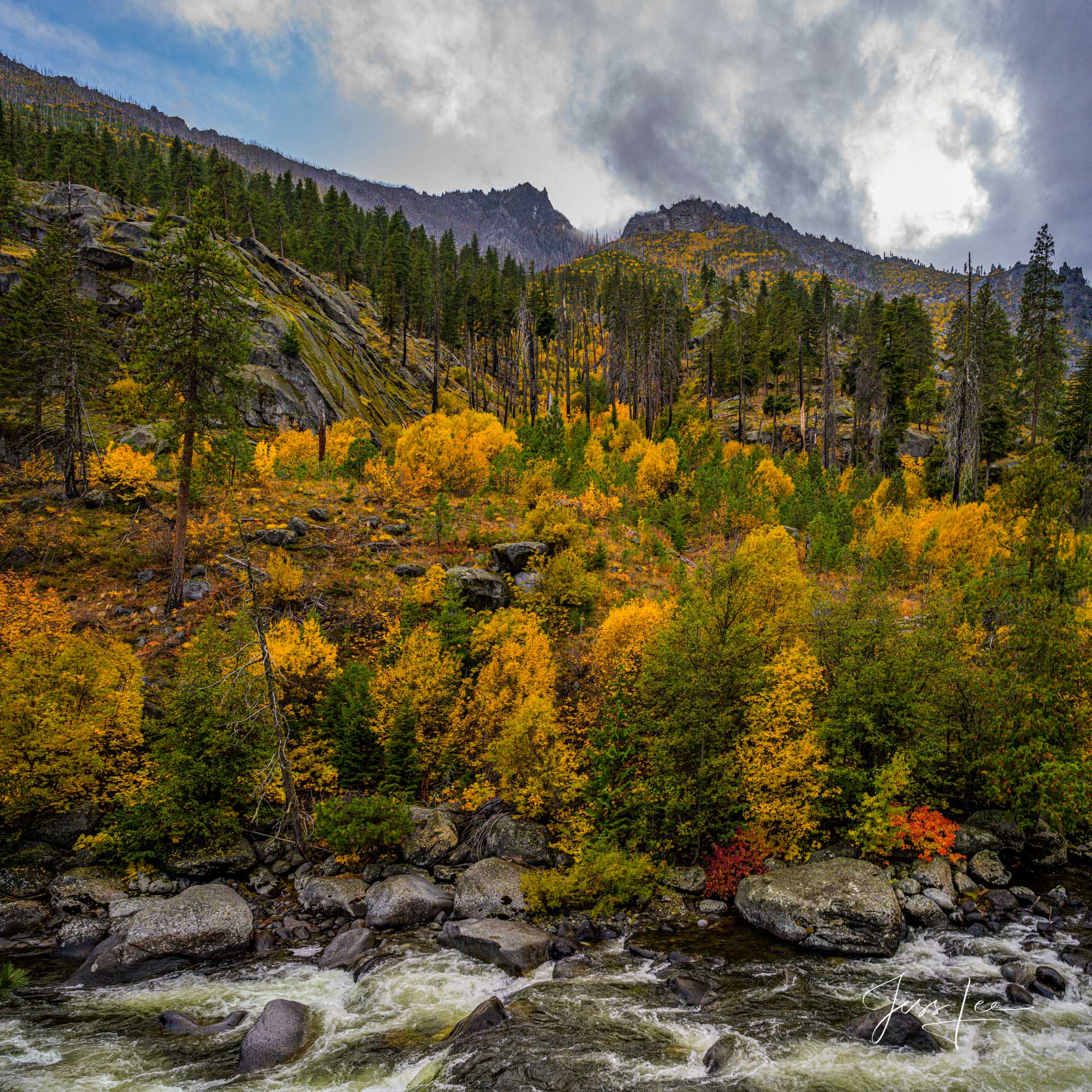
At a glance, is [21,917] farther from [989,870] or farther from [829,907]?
[989,870]

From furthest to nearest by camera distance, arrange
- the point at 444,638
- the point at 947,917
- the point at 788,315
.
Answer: the point at 788,315 → the point at 444,638 → the point at 947,917

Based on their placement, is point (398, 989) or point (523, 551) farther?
point (523, 551)

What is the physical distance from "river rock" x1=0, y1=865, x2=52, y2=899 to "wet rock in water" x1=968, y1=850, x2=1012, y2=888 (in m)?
28.3

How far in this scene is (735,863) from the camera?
61.0ft

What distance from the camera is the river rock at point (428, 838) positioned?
64.3 ft

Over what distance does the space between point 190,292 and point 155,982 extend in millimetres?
25315

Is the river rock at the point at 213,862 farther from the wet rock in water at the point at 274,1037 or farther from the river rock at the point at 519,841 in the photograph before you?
the river rock at the point at 519,841

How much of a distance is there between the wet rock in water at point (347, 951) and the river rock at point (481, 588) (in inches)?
577

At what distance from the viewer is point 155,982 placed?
13.8m

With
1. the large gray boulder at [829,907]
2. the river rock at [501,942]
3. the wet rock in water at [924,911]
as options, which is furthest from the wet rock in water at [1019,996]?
the river rock at [501,942]

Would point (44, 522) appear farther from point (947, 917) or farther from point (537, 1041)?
point (947, 917)

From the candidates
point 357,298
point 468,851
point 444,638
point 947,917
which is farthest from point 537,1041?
point 357,298

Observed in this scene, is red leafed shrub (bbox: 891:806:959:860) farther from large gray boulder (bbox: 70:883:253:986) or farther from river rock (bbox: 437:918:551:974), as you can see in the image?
large gray boulder (bbox: 70:883:253:986)

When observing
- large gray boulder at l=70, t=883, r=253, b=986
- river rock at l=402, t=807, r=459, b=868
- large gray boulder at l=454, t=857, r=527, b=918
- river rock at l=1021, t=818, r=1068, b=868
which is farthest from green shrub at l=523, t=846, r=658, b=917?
river rock at l=1021, t=818, r=1068, b=868
